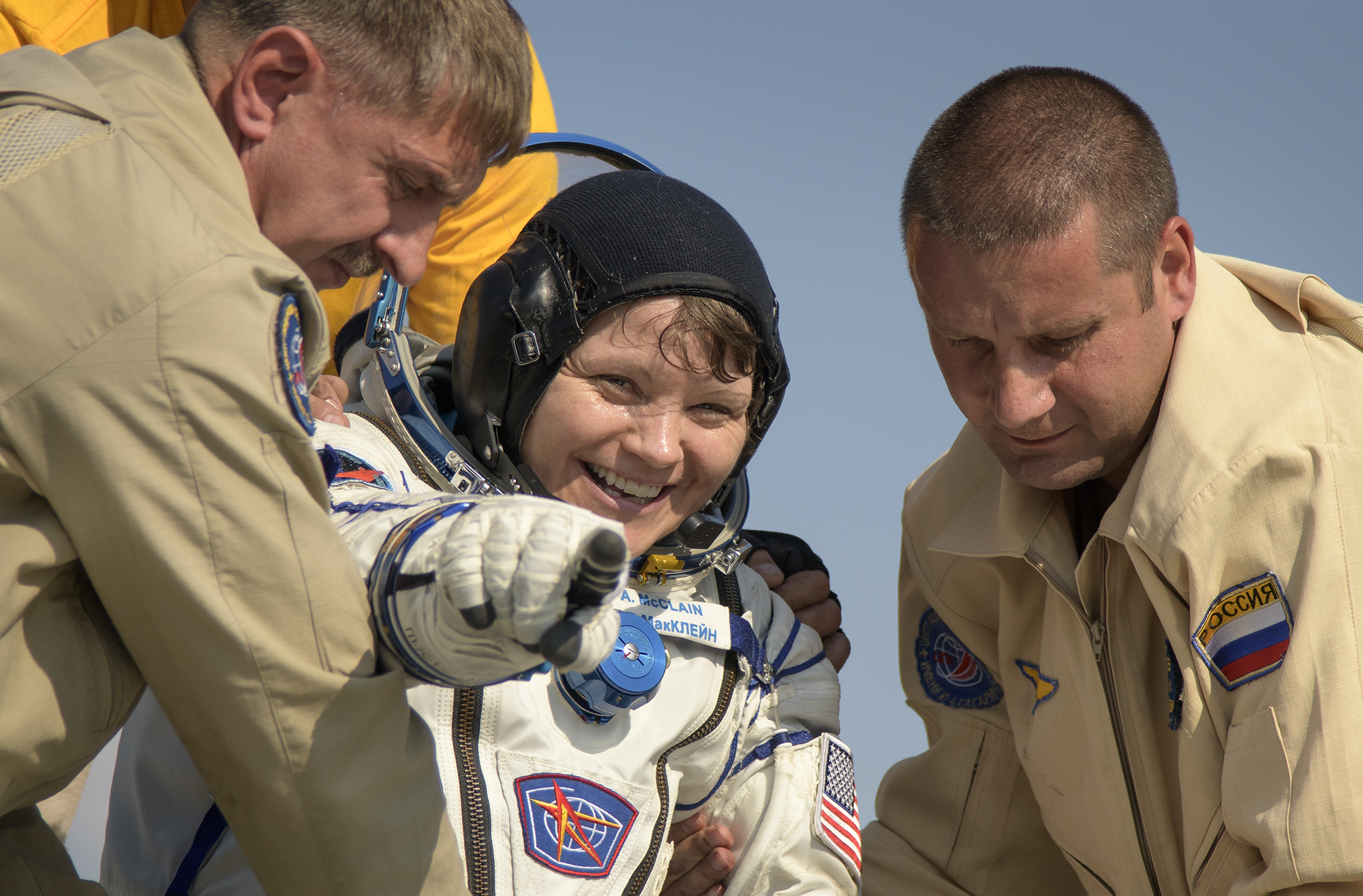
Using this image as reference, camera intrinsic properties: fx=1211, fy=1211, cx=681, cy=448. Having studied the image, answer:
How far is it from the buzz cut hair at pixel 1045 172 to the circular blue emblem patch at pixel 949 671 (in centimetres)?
112

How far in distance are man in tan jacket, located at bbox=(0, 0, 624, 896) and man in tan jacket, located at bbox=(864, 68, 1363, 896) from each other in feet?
5.39

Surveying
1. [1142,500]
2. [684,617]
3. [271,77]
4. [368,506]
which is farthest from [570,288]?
[1142,500]

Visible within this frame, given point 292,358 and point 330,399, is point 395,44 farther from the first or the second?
point 330,399

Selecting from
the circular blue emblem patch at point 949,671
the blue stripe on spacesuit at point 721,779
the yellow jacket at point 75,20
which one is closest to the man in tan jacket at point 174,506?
the blue stripe on spacesuit at point 721,779

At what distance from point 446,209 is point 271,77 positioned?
921 mm

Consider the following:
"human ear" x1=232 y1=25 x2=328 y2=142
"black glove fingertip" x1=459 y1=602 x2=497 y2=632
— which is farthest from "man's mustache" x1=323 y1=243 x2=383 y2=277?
"black glove fingertip" x1=459 y1=602 x2=497 y2=632

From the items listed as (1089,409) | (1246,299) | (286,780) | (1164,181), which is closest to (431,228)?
(286,780)

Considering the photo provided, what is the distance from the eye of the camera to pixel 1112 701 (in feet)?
9.30

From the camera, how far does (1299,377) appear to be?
266 cm

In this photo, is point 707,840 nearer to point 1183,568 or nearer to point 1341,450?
point 1183,568

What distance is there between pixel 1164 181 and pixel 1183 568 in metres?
0.95

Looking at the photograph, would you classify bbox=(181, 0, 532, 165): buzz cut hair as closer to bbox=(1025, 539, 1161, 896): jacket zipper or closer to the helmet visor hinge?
the helmet visor hinge

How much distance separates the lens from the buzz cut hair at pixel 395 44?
1920mm

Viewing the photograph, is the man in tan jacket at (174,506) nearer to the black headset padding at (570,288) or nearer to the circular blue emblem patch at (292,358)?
the circular blue emblem patch at (292,358)
